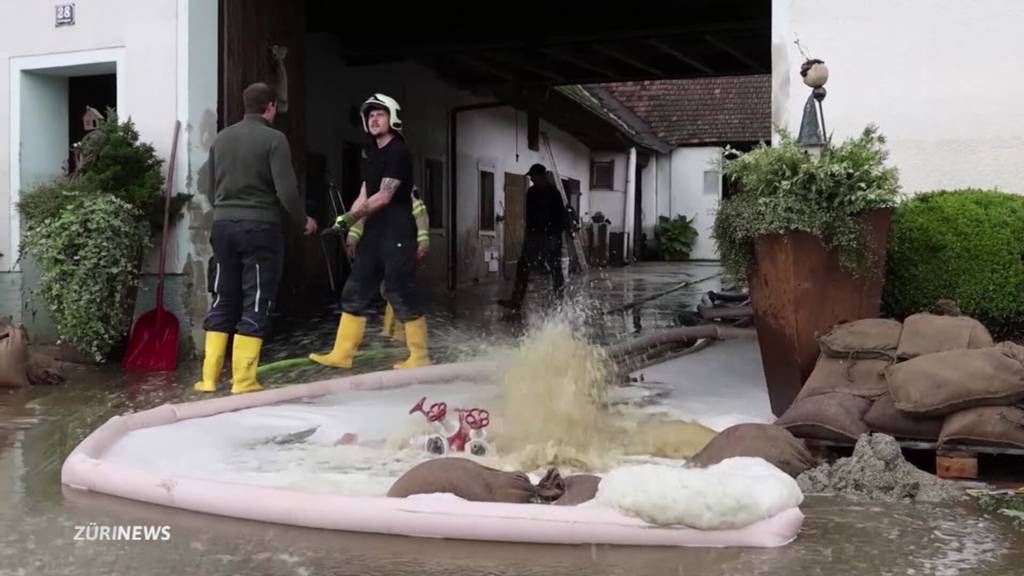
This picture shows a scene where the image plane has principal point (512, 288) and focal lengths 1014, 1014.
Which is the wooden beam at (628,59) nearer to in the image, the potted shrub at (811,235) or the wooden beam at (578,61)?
the wooden beam at (578,61)

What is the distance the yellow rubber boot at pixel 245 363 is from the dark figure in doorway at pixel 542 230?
527cm

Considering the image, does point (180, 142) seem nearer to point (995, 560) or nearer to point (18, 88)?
point (18, 88)

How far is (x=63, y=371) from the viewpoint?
282 inches

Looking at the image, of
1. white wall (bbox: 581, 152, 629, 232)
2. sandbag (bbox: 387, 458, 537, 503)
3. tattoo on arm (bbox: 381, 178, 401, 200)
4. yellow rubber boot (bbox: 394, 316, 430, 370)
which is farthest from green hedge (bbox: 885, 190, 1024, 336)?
white wall (bbox: 581, 152, 629, 232)

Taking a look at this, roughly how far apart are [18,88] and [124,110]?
1.15m

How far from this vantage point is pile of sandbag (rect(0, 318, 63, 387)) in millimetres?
6496

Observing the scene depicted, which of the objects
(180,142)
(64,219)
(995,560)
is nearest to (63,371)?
(64,219)

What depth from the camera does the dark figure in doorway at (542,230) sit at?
10.9 metres

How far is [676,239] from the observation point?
29.6 meters

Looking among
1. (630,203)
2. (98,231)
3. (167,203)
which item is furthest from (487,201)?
(98,231)

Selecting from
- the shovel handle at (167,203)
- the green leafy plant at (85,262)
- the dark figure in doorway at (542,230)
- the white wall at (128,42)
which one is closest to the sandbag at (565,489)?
the green leafy plant at (85,262)

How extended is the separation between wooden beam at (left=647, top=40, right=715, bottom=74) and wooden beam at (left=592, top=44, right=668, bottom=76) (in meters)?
0.54

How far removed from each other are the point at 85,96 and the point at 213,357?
5423mm

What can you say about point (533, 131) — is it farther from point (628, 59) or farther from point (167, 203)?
point (167, 203)
